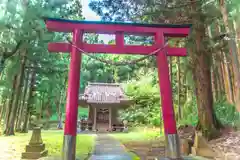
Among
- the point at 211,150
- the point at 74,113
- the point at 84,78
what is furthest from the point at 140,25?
the point at 84,78

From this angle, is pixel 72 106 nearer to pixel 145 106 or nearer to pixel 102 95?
pixel 102 95

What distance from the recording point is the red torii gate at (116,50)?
3.97 meters

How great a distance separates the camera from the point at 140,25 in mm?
4633

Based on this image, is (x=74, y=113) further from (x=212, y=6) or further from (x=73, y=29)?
(x=212, y=6)

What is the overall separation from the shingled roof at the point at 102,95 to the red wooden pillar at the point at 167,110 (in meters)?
11.1

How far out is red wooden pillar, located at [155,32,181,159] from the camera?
155 inches

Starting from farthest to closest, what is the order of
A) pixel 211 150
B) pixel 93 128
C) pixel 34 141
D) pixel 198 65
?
pixel 93 128 → pixel 198 65 → pixel 34 141 → pixel 211 150

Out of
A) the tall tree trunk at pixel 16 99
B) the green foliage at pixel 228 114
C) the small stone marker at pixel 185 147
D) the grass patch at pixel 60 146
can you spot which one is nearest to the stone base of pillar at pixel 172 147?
the small stone marker at pixel 185 147

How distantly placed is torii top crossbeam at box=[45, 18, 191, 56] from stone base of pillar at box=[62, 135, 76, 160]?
6.01 feet

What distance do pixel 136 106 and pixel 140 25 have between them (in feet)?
45.9

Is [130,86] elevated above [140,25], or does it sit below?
above

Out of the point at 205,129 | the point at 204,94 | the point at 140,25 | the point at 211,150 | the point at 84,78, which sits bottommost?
the point at 211,150

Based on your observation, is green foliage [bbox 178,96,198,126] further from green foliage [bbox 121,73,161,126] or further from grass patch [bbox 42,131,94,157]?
green foliage [bbox 121,73,161,126]

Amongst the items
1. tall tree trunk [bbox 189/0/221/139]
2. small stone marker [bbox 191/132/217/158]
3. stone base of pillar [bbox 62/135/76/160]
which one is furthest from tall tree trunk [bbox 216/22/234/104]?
stone base of pillar [bbox 62/135/76/160]
